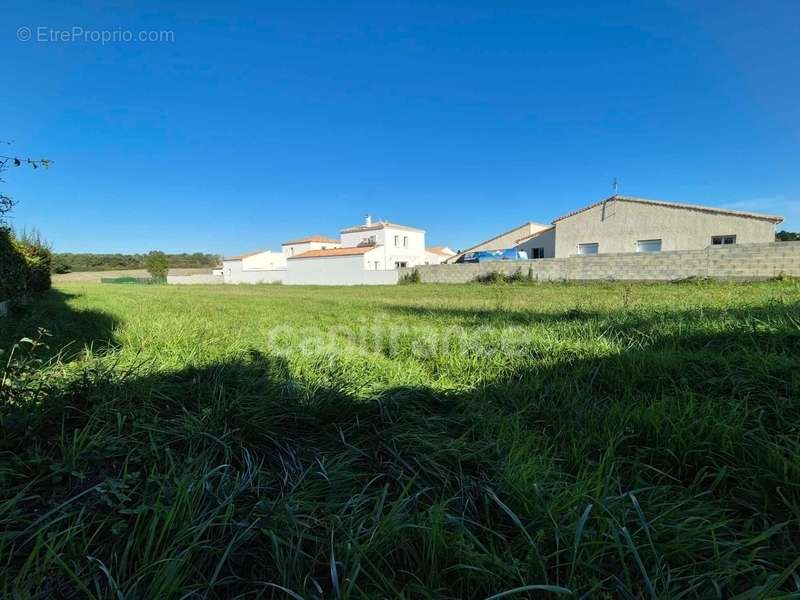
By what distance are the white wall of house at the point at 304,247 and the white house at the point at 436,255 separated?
11.3 m

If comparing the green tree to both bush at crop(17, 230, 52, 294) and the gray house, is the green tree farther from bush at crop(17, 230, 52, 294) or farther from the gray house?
the gray house

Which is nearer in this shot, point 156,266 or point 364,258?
point 364,258

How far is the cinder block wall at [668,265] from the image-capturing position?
13.2 meters

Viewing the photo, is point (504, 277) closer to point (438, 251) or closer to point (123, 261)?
point (438, 251)

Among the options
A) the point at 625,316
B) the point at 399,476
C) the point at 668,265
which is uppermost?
the point at 668,265

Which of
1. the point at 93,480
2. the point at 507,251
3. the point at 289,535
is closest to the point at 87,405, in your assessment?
the point at 93,480

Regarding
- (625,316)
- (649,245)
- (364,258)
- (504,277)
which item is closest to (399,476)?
(625,316)

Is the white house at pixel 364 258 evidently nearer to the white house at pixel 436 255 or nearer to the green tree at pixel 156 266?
the white house at pixel 436 255

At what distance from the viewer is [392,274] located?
89.4 ft

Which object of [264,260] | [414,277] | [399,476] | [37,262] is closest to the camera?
[399,476]

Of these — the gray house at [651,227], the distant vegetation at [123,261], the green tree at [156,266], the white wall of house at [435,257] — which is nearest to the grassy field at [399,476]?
the gray house at [651,227]

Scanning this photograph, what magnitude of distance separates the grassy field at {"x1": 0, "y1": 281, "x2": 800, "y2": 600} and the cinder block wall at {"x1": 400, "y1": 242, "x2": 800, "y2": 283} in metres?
14.6

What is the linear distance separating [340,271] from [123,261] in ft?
183

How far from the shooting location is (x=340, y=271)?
3194cm
